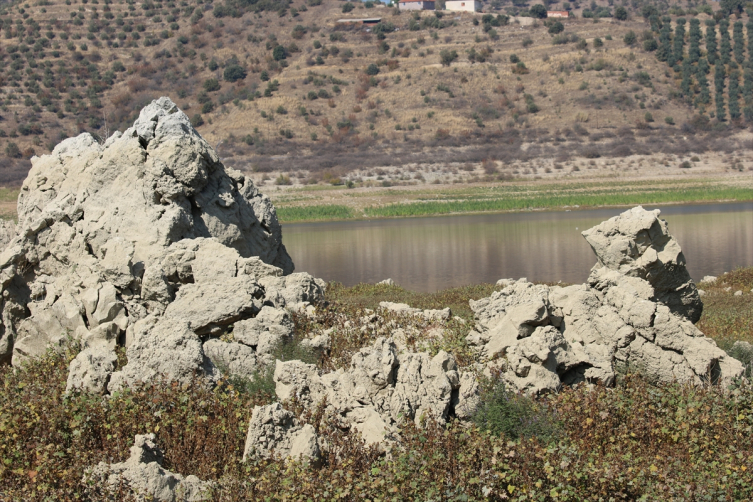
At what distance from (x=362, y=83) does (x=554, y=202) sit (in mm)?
42823

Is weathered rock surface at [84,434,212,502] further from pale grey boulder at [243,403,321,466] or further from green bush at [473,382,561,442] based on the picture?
green bush at [473,382,561,442]

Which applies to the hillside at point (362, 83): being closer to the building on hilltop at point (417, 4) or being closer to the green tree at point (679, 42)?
the green tree at point (679, 42)

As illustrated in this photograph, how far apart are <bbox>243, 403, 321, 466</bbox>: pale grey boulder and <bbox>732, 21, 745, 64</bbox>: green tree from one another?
9164cm

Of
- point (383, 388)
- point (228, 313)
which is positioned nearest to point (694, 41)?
point (228, 313)

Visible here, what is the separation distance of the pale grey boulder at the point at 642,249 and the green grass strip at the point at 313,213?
130ft

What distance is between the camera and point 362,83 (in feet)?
287

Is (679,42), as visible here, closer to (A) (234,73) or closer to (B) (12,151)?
(A) (234,73)

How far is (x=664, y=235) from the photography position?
10188 millimetres

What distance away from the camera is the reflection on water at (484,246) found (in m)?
24.7

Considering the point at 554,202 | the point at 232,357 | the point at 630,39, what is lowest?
the point at 554,202

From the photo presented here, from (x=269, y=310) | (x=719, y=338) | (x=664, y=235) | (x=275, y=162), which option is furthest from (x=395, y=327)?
(x=275, y=162)

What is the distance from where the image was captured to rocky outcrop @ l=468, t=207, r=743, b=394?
7.84 m

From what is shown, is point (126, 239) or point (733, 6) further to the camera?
point (733, 6)

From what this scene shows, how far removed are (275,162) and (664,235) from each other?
60.9m
